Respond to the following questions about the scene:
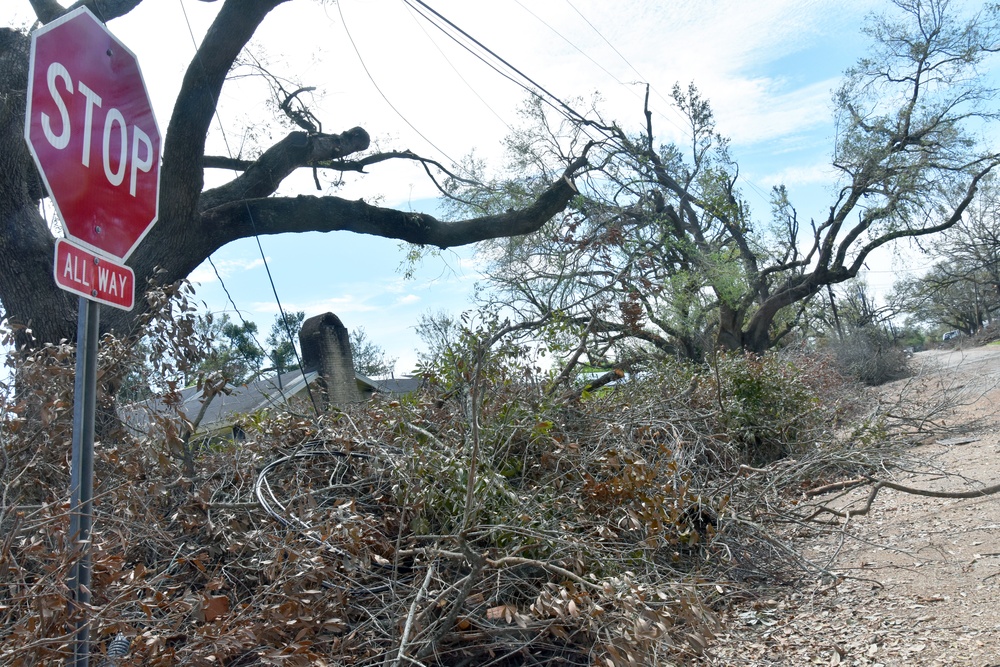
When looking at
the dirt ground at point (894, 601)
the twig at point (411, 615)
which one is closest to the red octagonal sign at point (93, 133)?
the twig at point (411, 615)

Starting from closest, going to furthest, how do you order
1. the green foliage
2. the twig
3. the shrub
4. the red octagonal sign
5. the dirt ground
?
the red octagonal sign < the twig < the dirt ground < the green foliage < the shrub

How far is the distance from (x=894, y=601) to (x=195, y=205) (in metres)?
7.89

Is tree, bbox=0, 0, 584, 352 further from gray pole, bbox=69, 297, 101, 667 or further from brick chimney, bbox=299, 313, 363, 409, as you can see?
gray pole, bbox=69, 297, 101, 667

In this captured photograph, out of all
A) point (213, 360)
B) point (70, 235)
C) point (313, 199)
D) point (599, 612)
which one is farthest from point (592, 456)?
point (313, 199)

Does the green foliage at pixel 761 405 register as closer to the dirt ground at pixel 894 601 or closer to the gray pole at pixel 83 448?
the dirt ground at pixel 894 601

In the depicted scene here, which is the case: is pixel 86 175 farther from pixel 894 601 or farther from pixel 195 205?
pixel 195 205

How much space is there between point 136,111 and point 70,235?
64 centimetres

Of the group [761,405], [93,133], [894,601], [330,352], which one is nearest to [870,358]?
[761,405]

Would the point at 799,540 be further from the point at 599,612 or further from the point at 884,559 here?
the point at 599,612

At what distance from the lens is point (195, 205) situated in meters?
8.84

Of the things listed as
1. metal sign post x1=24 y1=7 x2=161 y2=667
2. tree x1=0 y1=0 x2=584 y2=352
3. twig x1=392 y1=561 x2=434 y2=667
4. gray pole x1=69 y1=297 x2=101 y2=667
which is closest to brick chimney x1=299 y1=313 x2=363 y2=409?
tree x1=0 y1=0 x2=584 y2=352

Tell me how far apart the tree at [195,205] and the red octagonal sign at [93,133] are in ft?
12.6

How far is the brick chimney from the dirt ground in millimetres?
4275

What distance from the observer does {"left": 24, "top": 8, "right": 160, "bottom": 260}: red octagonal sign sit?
6.79 ft
